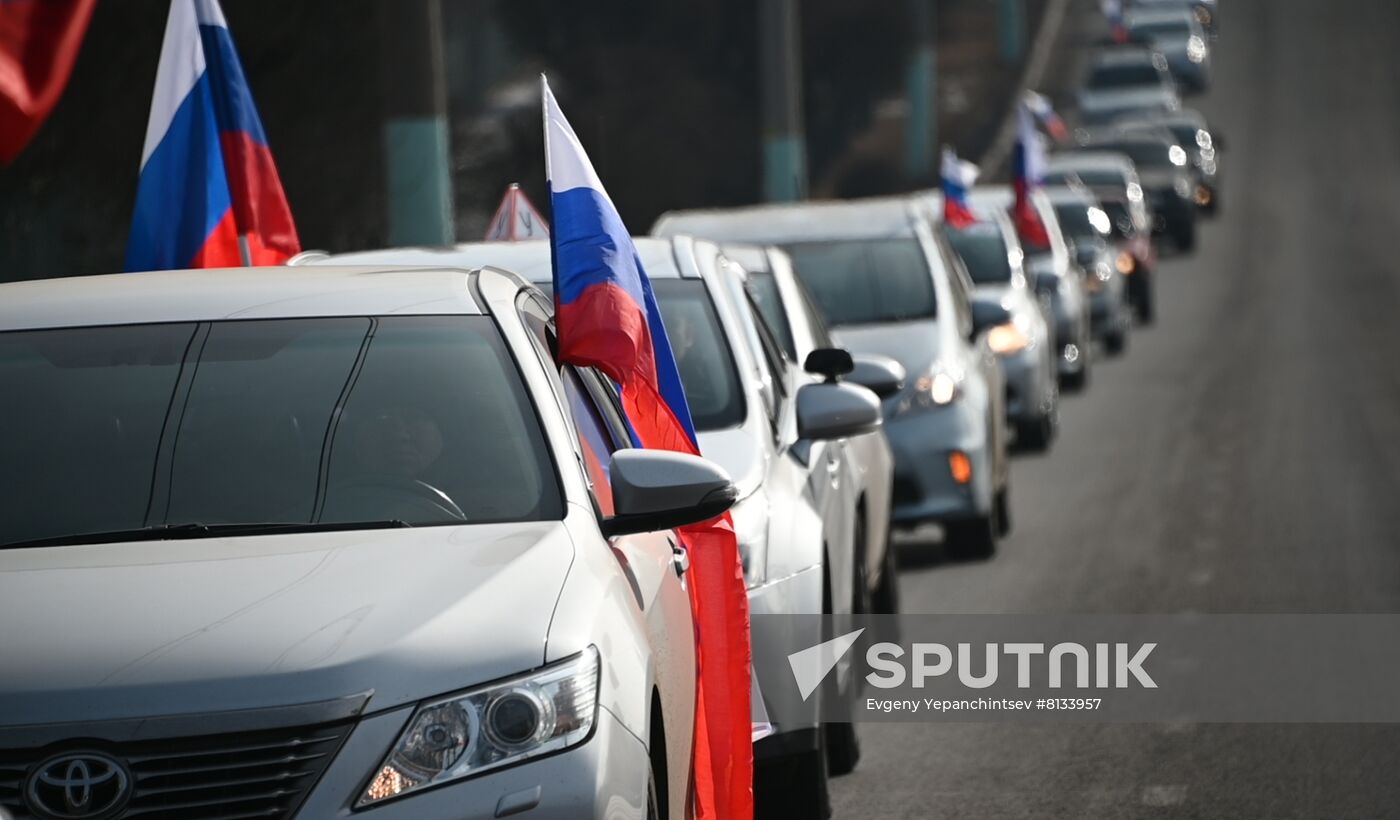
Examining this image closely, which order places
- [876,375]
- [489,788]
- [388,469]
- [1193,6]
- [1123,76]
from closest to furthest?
[489,788] → [388,469] → [876,375] → [1123,76] → [1193,6]

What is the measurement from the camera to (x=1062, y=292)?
74.7 ft

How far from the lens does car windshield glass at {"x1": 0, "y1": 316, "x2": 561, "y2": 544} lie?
534 cm

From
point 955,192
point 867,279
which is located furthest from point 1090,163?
point 867,279

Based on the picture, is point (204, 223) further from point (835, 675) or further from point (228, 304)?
point (228, 304)

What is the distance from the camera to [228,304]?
579 cm

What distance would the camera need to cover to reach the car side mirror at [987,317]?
14.5 m

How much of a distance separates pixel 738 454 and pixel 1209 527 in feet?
22.6

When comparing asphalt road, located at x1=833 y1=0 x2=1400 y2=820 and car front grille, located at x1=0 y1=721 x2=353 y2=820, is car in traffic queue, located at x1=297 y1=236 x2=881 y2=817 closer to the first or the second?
asphalt road, located at x1=833 y1=0 x2=1400 y2=820

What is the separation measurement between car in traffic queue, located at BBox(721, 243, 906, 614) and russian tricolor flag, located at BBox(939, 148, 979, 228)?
8.13 m

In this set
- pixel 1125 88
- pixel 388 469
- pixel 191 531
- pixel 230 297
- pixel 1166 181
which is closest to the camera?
pixel 191 531

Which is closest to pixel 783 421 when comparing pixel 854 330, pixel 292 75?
pixel 854 330

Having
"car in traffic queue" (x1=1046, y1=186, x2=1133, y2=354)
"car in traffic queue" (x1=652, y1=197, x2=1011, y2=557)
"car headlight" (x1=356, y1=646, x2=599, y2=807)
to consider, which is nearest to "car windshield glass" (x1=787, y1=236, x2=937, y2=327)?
"car in traffic queue" (x1=652, y1=197, x2=1011, y2=557)

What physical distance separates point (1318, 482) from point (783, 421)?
8.39m

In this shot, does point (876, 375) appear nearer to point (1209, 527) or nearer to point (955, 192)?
point (1209, 527)
